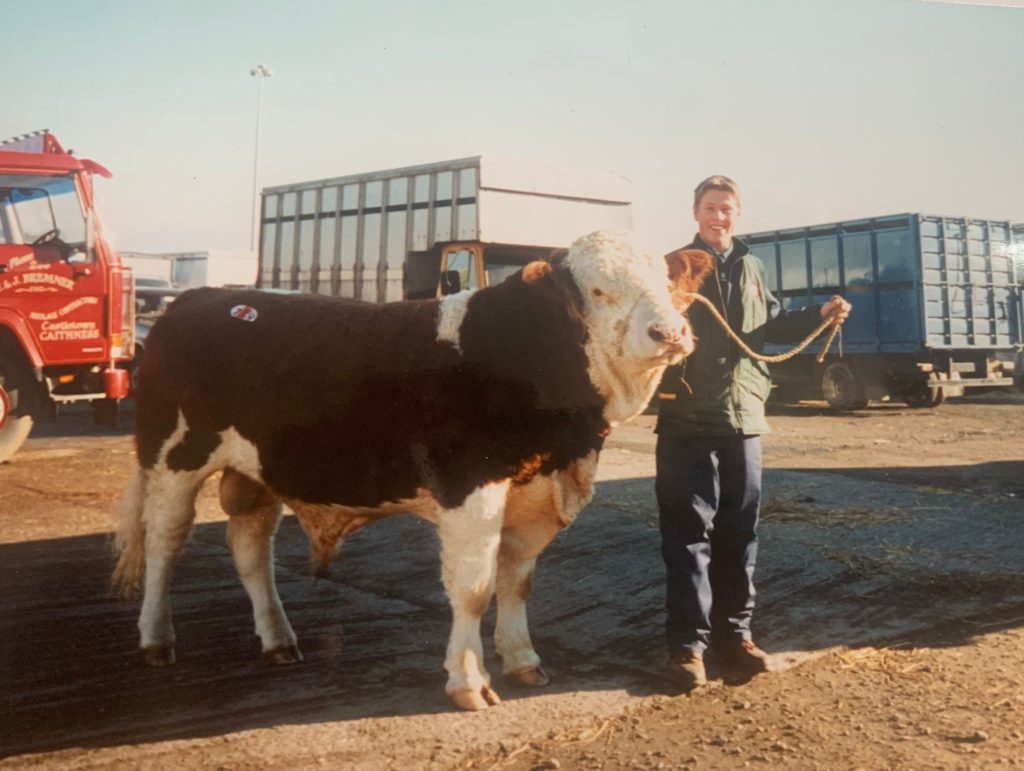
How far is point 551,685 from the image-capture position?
342 centimetres

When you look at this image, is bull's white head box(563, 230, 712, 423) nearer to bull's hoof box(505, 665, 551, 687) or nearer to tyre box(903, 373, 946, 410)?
bull's hoof box(505, 665, 551, 687)

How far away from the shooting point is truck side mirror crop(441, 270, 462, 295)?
10383mm

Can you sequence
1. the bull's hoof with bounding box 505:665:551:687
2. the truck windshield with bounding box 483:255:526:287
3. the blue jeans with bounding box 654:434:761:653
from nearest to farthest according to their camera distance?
the bull's hoof with bounding box 505:665:551:687 → the blue jeans with bounding box 654:434:761:653 → the truck windshield with bounding box 483:255:526:287

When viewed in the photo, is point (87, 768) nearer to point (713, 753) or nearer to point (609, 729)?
point (609, 729)

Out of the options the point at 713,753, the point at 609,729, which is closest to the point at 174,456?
the point at 609,729

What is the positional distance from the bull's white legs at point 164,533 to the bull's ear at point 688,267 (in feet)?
6.54

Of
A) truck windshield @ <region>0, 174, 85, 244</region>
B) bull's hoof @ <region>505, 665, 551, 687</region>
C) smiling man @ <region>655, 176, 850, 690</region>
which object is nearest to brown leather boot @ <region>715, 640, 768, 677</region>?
smiling man @ <region>655, 176, 850, 690</region>

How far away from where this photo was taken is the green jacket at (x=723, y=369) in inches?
139

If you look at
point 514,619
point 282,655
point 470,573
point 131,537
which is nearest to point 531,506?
point 470,573

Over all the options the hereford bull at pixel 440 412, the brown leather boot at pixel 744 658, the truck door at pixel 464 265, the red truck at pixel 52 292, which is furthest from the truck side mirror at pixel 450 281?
the brown leather boot at pixel 744 658

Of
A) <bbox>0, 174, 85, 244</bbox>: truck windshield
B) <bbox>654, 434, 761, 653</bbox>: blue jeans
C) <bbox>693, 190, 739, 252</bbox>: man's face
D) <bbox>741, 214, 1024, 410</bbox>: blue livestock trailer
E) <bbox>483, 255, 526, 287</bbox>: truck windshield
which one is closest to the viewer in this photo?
<bbox>654, 434, 761, 653</bbox>: blue jeans

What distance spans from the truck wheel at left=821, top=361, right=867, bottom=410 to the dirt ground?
843 cm

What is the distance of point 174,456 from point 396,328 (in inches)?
42.9

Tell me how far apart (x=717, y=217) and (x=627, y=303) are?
2.49ft
